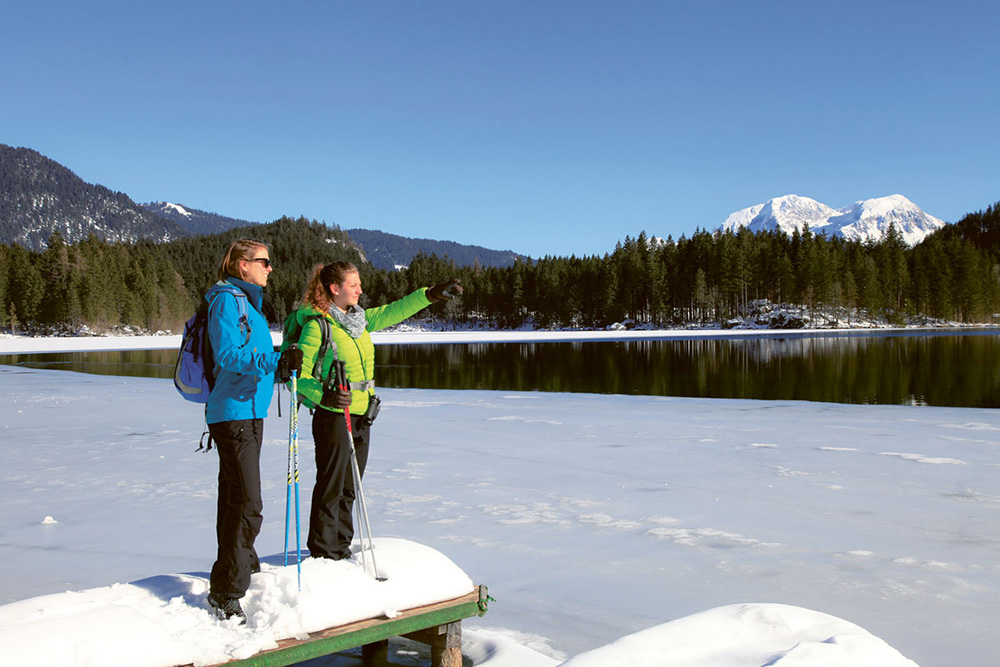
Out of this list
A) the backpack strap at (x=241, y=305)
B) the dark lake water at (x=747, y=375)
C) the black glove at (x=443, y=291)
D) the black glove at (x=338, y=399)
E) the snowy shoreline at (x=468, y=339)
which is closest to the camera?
the backpack strap at (x=241, y=305)

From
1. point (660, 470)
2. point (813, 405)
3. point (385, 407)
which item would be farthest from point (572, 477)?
point (813, 405)

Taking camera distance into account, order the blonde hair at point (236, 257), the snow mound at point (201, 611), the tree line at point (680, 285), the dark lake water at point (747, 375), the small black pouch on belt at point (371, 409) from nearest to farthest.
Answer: the snow mound at point (201, 611) < the blonde hair at point (236, 257) < the small black pouch on belt at point (371, 409) < the dark lake water at point (747, 375) < the tree line at point (680, 285)

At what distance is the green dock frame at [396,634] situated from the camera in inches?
114

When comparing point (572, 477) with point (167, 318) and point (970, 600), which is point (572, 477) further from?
point (167, 318)

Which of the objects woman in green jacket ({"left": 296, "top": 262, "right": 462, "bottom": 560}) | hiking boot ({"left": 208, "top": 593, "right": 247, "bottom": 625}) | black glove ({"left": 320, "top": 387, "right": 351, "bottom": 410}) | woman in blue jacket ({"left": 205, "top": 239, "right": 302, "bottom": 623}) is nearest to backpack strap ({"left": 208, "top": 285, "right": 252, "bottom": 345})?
woman in blue jacket ({"left": 205, "top": 239, "right": 302, "bottom": 623})

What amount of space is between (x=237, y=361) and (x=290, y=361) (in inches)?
9.1

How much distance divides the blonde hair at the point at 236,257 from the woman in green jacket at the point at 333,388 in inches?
16.4

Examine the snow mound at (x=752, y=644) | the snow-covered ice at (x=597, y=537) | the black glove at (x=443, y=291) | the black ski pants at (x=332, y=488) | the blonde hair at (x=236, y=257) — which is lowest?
the snow-covered ice at (x=597, y=537)

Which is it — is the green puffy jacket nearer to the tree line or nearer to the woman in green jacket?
the woman in green jacket

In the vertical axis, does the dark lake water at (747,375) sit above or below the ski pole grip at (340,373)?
below

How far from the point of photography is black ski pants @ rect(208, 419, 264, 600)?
3256mm

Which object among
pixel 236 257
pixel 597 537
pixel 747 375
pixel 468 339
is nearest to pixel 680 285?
pixel 468 339

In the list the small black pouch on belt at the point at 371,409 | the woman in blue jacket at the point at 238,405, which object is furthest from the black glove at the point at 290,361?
the small black pouch on belt at the point at 371,409

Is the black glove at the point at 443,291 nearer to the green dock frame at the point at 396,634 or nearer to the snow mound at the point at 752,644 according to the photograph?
the green dock frame at the point at 396,634
